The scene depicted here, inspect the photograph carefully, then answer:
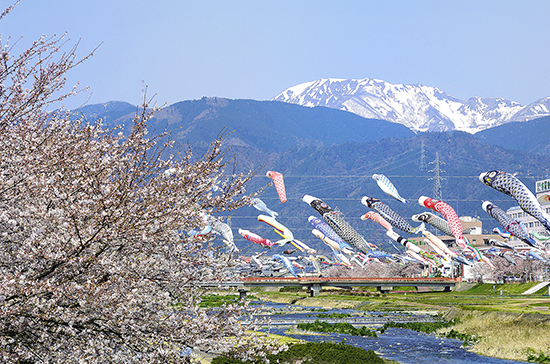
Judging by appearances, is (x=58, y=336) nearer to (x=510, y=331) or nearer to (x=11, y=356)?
(x=11, y=356)

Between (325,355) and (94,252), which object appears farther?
(325,355)

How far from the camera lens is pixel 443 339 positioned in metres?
48.2

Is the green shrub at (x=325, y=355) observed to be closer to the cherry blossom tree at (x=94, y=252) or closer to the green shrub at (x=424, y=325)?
the cherry blossom tree at (x=94, y=252)

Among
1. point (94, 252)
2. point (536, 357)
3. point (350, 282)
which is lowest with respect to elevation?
point (350, 282)

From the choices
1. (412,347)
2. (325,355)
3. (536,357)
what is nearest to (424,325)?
(412,347)

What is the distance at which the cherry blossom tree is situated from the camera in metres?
9.52

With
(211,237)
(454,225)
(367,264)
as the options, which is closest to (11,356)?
(211,237)

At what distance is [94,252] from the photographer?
32.9 feet

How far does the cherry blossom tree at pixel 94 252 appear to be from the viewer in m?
9.52

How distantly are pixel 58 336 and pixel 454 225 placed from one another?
94302 millimetres

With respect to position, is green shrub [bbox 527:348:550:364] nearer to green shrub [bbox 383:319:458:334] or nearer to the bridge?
green shrub [bbox 383:319:458:334]

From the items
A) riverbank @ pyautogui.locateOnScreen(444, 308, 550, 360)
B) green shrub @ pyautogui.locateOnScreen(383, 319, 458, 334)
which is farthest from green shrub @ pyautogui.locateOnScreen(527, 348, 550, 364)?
green shrub @ pyautogui.locateOnScreen(383, 319, 458, 334)

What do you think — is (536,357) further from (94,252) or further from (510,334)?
(94,252)

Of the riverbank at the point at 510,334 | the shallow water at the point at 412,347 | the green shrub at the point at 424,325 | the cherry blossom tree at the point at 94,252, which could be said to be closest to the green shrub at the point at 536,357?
the riverbank at the point at 510,334
